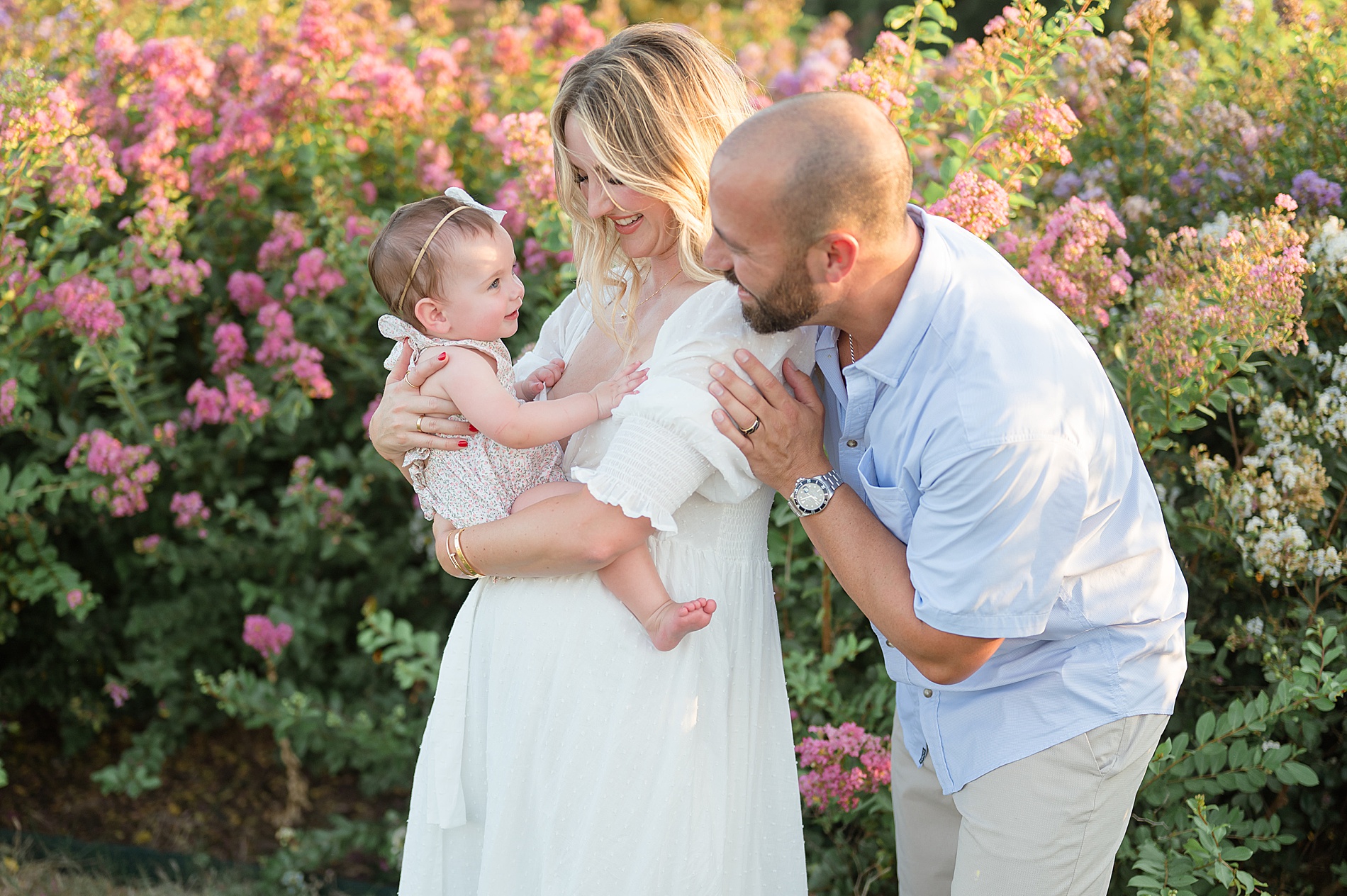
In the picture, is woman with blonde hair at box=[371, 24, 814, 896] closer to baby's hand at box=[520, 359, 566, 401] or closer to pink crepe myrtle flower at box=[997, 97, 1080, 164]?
baby's hand at box=[520, 359, 566, 401]

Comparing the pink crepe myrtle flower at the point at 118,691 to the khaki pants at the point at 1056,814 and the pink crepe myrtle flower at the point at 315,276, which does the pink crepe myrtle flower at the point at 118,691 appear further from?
the khaki pants at the point at 1056,814

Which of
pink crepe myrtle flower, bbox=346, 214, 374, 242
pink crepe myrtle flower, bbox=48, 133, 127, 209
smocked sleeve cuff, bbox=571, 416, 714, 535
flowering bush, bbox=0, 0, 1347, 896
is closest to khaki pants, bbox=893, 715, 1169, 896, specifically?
flowering bush, bbox=0, 0, 1347, 896

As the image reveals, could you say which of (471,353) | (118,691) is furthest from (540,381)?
(118,691)

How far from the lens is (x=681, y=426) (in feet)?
5.61

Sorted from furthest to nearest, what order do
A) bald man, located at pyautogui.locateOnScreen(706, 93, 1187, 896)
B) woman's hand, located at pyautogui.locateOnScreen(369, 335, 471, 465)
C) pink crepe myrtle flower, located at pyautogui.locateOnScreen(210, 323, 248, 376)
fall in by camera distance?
pink crepe myrtle flower, located at pyautogui.locateOnScreen(210, 323, 248, 376) < woman's hand, located at pyautogui.locateOnScreen(369, 335, 471, 465) < bald man, located at pyautogui.locateOnScreen(706, 93, 1187, 896)

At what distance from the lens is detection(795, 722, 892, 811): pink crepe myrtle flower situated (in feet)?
8.07

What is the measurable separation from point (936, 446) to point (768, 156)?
0.48 meters

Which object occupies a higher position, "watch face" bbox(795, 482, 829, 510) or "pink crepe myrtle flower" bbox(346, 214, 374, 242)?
"watch face" bbox(795, 482, 829, 510)

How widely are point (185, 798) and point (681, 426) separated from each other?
291cm

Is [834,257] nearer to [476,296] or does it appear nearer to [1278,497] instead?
[476,296]

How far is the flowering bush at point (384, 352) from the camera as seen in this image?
2438 mm

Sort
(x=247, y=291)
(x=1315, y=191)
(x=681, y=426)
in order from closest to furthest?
(x=681, y=426), (x=1315, y=191), (x=247, y=291)

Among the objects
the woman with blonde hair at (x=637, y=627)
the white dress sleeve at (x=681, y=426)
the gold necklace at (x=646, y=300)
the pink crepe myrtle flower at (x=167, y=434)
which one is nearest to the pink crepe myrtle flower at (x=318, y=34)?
the pink crepe myrtle flower at (x=167, y=434)

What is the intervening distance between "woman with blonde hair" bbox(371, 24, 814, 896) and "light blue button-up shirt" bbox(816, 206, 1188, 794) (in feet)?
0.88
